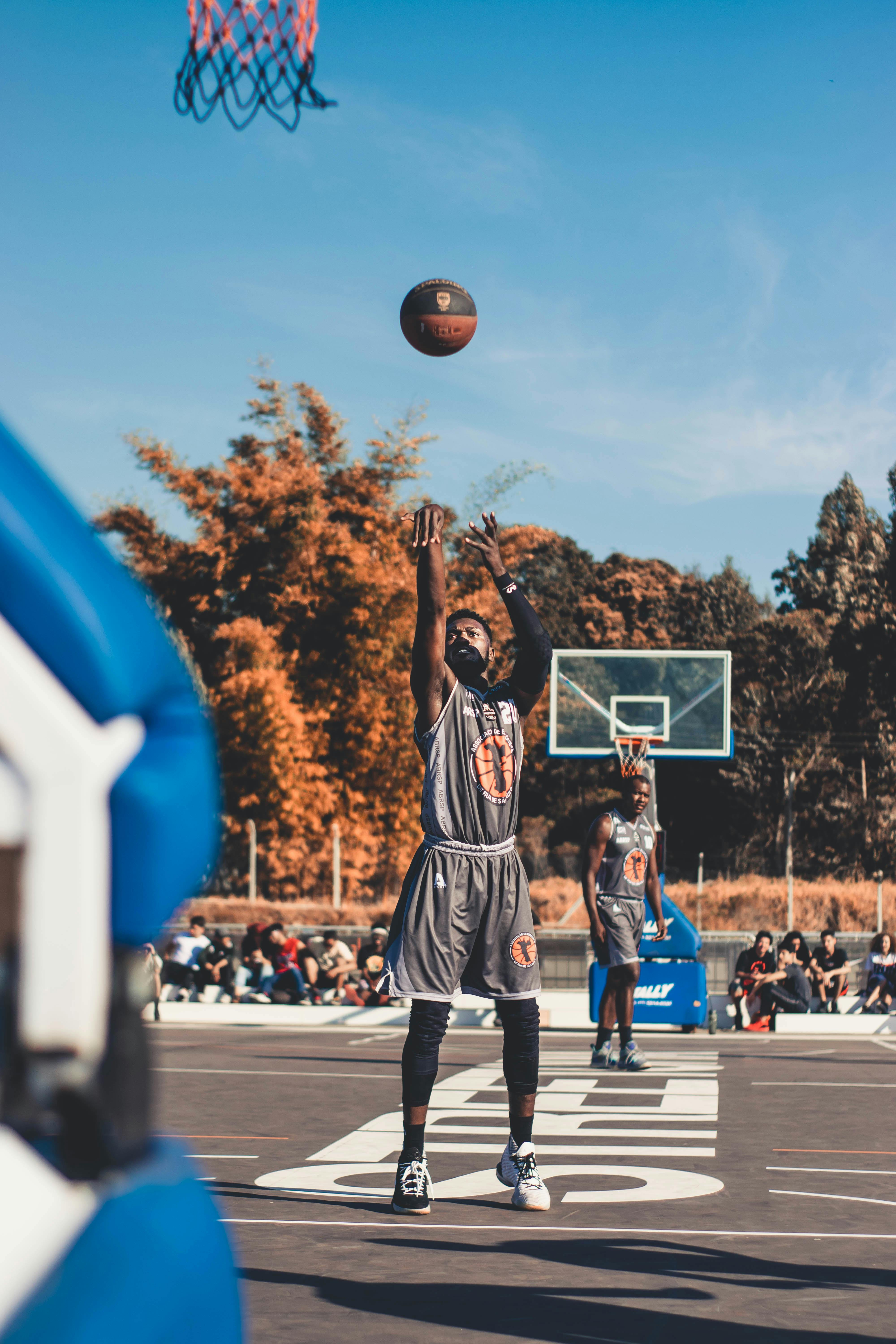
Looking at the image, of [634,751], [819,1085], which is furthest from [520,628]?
[634,751]

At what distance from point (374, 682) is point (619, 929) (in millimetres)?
21692

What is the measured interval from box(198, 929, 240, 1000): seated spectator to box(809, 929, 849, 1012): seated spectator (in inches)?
250

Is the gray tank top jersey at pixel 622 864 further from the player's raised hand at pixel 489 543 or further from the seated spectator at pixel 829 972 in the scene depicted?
the seated spectator at pixel 829 972

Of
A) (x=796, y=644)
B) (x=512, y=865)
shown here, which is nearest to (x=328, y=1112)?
(x=512, y=865)

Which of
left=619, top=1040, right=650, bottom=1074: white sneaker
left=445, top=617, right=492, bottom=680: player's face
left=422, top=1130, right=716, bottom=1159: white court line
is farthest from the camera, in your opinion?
left=619, top=1040, right=650, bottom=1074: white sneaker

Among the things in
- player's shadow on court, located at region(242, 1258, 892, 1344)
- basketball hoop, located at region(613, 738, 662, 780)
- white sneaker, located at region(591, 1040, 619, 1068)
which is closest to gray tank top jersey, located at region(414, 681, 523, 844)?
player's shadow on court, located at region(242, 1258, 892, 1344)

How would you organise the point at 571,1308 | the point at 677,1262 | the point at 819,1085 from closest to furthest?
the point at 571,1308 < the point at 677,1262 < the point at 819,1085

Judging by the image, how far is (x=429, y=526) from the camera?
204 inches

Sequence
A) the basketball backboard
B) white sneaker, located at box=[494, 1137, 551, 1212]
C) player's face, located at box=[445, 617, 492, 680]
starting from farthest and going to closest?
the basketball backboard, player's face, located at box=[445, 617, 492, 680], white sneaker, located at box=[494, 1137, 551, 1212]

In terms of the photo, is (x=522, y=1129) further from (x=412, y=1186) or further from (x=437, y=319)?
(x=437, y=319)

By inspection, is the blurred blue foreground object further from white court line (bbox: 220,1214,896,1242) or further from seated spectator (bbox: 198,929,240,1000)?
seated spectator (bbox: 198,929,240,1000)

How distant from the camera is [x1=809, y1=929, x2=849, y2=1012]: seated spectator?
16.2m

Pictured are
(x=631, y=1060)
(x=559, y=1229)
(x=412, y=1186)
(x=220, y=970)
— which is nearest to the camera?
(x=559, y=1229)

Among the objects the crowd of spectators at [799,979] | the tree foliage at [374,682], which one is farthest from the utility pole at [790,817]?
the crowd of spectators at [799,979]
